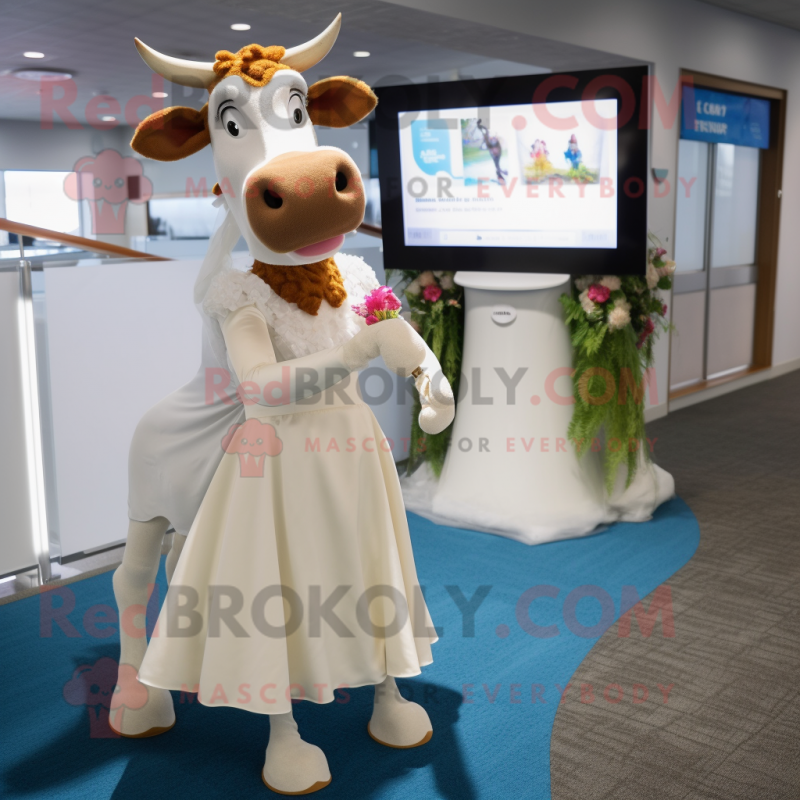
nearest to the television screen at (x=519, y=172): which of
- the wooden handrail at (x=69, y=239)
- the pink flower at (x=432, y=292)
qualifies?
the pink flower at (x=432, y=292)

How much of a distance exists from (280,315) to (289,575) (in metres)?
0.53

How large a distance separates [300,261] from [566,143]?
1.74 metres

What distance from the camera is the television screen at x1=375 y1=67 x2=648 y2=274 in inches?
118

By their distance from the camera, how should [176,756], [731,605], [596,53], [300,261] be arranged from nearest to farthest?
[300,261], [176,756], [731,605], [596,53]

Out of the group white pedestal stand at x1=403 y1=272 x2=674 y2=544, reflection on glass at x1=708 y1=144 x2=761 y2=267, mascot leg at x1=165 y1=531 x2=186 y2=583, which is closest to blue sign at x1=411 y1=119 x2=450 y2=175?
white pedestal stand at x1=403 y1=272 x2=674 y2=544

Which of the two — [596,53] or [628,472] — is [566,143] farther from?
[596,53]

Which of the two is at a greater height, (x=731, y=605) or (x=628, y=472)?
(x=628, y=472)

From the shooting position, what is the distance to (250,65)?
1.67m

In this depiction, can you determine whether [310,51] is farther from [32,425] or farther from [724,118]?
[724,118]

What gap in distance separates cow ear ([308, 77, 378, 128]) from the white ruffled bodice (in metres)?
0.39

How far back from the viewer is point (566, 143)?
3076 mm

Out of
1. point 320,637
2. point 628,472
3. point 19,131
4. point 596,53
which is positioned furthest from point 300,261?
point 19,131

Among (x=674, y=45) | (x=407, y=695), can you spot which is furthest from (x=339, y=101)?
(x=674, y=45)

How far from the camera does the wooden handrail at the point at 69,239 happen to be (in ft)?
8.80
